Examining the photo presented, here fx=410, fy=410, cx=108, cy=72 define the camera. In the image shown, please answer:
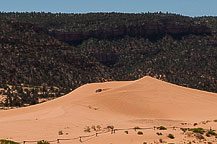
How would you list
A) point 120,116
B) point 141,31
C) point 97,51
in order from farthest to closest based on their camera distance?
1. point 141,31
2. point 97,51
3. point 120,116

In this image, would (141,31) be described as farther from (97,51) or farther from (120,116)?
Result: (120,116)

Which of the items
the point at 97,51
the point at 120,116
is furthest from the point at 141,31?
the point at 120,116

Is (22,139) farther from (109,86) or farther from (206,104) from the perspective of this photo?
(109,86)

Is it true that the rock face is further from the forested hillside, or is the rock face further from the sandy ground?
the sandy ground

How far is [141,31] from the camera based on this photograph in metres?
144

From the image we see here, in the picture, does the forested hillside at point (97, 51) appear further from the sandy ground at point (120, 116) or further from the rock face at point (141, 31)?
the sandy ground at point (120, 116)

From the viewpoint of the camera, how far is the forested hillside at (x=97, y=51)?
285 feet

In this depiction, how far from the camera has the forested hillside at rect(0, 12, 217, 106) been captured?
86.9 metres

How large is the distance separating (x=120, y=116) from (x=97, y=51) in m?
101

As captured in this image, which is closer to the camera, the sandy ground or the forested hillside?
the sandy ground

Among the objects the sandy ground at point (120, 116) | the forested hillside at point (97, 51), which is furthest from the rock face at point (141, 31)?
the sandy ground at point (120, 116)

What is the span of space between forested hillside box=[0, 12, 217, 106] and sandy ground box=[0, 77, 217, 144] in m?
23.7

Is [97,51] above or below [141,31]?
below

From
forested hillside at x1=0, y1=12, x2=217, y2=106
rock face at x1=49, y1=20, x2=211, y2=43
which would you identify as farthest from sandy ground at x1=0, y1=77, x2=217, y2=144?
rock face at x1=49, y1=20, x2=211, y2=43
